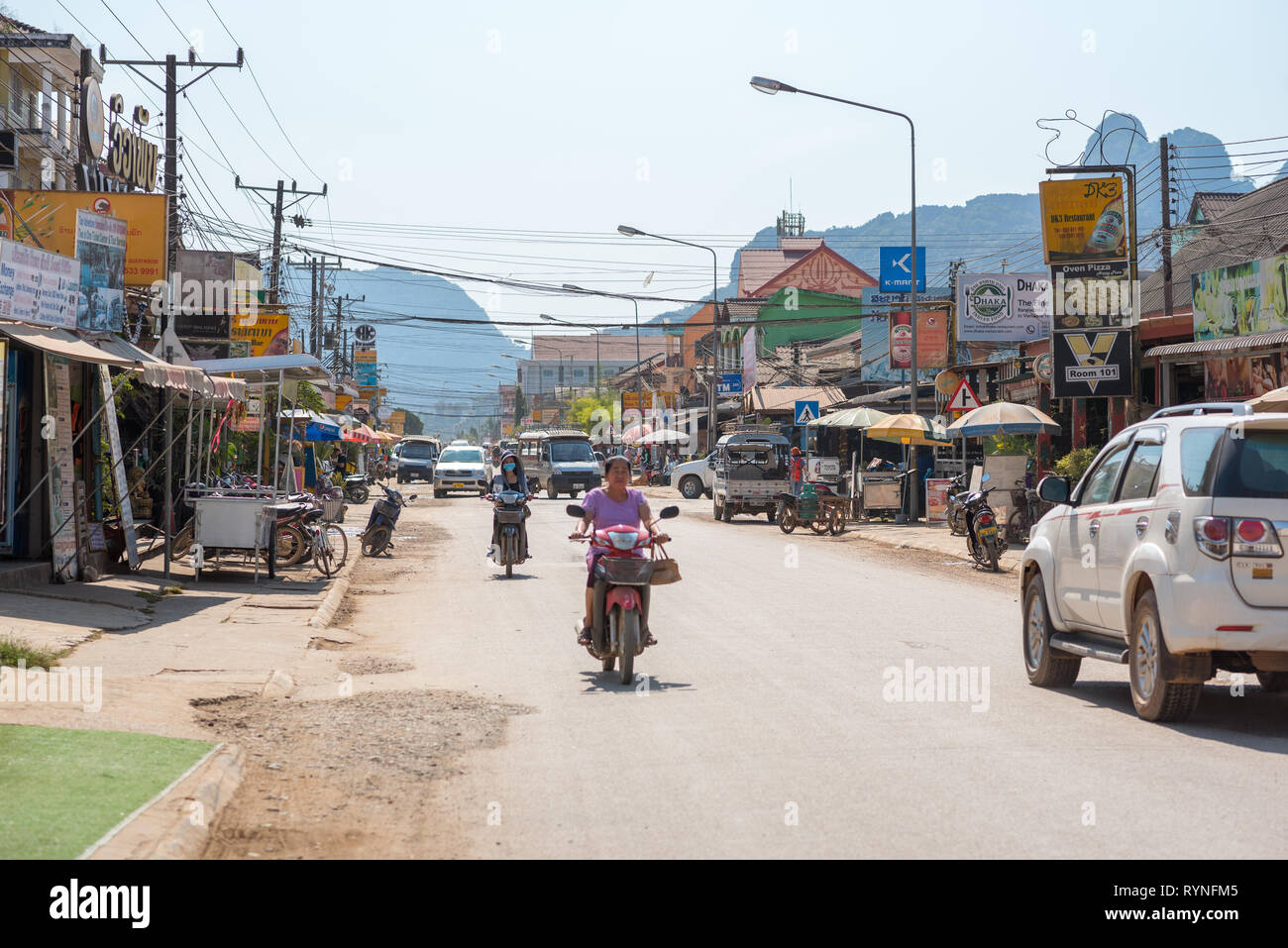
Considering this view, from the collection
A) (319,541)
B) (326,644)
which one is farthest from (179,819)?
(319,541)

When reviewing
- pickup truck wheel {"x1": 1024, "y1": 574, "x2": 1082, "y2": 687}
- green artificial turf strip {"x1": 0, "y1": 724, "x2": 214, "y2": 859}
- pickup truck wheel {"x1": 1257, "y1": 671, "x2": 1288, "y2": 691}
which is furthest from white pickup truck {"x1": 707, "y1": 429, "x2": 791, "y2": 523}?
green artificial turf strip {"x1": 0, "y1": 724, "x2": 214, "y2": 859}

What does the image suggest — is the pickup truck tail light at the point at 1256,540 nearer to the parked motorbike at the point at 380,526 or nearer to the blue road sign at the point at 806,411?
the parked motorbike at the point at 380,526

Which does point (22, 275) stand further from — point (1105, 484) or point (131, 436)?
point (1105, 484)

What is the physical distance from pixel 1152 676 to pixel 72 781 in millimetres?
6218

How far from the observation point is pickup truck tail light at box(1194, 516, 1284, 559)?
25.3ft

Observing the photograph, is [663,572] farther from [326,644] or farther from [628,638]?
[326,644]

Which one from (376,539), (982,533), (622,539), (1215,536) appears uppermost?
(1215,536)

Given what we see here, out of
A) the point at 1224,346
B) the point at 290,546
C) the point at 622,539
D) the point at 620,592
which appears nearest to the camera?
the point at 620,592

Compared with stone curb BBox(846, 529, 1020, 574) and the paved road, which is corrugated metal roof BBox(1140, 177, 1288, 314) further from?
the paved road

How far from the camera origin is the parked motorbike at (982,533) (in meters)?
21.1

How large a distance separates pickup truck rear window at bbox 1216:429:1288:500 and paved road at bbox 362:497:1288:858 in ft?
4.83

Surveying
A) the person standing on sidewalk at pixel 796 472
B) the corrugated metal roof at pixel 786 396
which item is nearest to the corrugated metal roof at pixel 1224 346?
the person standing on sidewalk at pixel 796 472

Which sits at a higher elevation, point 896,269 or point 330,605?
point 896,269

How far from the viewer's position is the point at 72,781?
638cm
